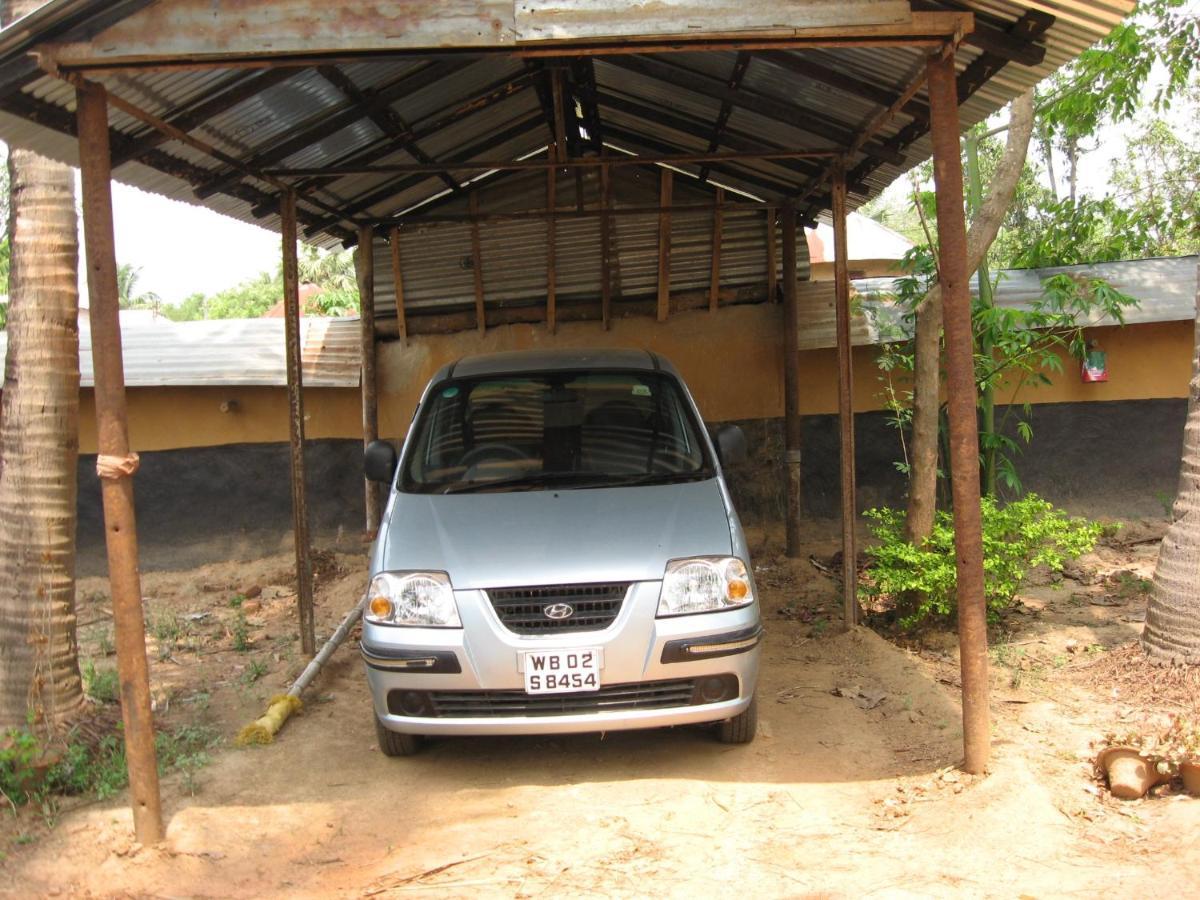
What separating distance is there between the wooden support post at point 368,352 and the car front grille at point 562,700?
4.59 metres

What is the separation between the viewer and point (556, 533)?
195 inches

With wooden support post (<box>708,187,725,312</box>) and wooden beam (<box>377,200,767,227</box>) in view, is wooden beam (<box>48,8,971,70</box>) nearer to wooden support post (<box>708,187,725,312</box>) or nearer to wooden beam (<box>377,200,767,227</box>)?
wooden beam (<box>377,200,767,227</box>)

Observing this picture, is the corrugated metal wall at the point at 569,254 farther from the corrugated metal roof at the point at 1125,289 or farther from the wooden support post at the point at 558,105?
the wooden support post at the point at 558,105

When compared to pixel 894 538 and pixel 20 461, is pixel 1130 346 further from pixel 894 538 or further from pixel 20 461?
pixel 20 461

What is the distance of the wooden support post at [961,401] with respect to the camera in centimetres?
457

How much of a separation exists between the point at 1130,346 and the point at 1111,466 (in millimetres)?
1073

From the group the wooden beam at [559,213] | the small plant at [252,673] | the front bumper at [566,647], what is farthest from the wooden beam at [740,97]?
the small plant at [252,673]

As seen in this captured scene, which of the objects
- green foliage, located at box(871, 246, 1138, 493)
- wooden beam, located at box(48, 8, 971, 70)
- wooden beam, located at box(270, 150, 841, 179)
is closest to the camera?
wooden beam, located at box(48, 8, 971, 70)


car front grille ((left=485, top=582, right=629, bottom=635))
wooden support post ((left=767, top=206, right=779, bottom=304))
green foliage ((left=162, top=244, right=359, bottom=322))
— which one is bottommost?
car front grille ((left=485, top=582, right=629, bottom=635))

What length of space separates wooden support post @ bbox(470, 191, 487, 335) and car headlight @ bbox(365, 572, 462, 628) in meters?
5.07

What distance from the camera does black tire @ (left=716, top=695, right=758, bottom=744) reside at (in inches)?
204

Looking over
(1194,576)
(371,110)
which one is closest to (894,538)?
(1194,576)

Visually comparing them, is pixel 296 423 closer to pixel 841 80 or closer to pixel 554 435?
pixel 554 435

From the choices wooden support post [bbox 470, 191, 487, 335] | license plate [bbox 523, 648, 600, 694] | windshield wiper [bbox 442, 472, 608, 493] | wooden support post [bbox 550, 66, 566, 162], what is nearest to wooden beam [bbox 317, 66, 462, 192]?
wooden support post [bbox 470, 191, 487, 335]
